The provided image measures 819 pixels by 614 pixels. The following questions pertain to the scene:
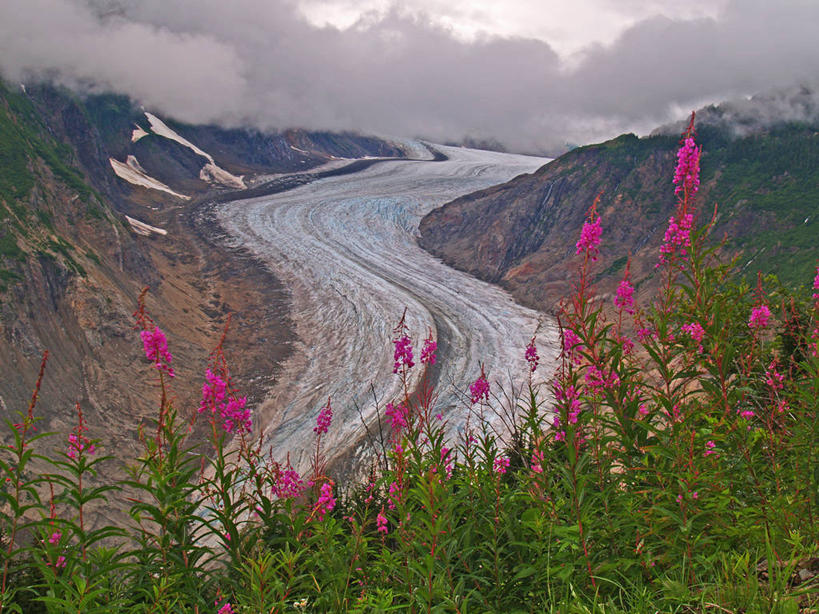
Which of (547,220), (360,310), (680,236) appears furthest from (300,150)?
(680,236)

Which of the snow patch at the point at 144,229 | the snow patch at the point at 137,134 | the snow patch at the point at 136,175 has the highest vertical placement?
the snow patch at the point at 137,134

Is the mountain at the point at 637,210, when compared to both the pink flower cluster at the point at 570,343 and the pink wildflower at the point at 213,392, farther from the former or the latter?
the pink wildflower at the point at 213,392

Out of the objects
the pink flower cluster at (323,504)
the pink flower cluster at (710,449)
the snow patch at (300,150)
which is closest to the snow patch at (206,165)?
the snow patch at (300,150)

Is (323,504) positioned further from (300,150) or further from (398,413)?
(300,150)

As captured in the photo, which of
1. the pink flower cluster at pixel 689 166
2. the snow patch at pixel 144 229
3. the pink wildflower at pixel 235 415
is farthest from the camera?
the snow patch at pixel 144 229

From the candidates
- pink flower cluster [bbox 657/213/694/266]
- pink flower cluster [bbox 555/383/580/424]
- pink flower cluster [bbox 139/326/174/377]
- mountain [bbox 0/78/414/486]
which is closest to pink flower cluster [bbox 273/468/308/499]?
mountain [bbox 0/78/414/486]

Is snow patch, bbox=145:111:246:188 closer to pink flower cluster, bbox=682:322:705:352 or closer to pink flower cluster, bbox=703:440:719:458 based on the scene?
pink flower cluster, bbox=682:322:705:352

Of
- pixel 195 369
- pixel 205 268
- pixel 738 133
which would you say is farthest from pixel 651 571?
pixel 205 268
